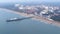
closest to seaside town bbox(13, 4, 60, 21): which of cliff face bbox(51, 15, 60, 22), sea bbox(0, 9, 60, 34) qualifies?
cliff face bbox(51, 15, 60, 22)

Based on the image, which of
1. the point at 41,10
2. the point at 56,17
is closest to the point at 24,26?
the point at 41,10

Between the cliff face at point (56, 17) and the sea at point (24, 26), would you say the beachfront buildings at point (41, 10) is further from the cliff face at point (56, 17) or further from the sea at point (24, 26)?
the sea at point (24, 26)

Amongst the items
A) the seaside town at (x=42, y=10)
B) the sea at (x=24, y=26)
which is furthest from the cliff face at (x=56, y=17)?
the sea at (x=24, y=26)

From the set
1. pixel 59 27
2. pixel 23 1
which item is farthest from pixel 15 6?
pixel 59 27

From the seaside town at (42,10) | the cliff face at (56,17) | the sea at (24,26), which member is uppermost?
the seaside town at (42,10)

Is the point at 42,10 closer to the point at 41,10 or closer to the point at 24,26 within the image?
the point at 41,10

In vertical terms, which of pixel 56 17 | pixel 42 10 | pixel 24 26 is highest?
pixel 42 10
